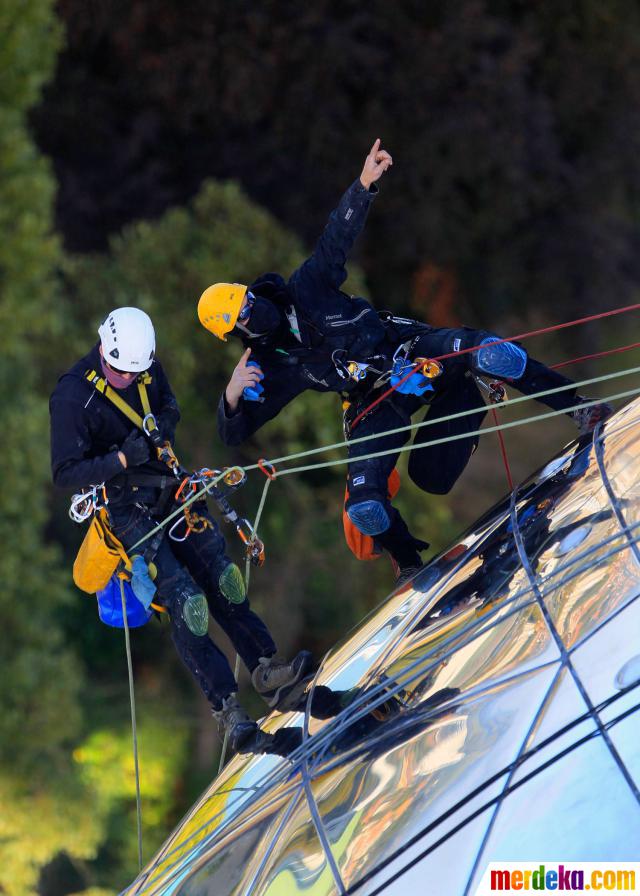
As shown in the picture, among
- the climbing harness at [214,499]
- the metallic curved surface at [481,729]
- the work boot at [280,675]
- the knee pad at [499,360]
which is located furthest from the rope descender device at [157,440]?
the knee pad at [499,360]

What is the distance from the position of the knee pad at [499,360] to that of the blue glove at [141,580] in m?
1.98

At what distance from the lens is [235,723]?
20.8 feet

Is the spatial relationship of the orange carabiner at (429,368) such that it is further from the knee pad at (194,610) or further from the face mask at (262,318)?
the knee pad at (194,610)

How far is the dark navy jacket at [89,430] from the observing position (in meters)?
6.16

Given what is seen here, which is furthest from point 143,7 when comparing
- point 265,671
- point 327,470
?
point 265,671

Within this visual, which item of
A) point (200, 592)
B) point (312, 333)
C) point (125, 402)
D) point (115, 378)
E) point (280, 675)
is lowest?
point (280, 675)

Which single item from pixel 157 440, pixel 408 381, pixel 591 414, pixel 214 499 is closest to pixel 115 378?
pixel 157 440

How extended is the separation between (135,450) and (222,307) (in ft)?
2.66

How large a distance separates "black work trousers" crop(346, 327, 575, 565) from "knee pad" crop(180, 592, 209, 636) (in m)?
0.99

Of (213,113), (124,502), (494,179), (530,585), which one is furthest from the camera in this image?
(494,179)

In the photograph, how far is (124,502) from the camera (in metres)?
6.47

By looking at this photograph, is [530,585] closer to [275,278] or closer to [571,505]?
[571,505]

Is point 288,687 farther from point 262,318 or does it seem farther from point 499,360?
point 499,360

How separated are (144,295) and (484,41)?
5.49 metres
